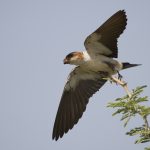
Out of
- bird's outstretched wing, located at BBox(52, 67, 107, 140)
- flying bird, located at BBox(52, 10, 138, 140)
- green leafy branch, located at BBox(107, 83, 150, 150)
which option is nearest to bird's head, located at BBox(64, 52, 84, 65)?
flying bird, located at BBox(52, 10, 138, 140)

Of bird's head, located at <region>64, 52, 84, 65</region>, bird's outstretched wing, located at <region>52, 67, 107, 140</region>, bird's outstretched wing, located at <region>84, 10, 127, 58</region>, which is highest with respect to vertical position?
bird's outstretched wing, located at <region>84, 10, 127, 58</region>

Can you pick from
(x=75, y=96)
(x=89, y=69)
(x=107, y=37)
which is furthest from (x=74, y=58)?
(x=75, y=96)

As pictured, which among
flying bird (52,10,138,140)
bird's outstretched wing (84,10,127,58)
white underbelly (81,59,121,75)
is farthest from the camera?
white underbelly (81,59,121,75)

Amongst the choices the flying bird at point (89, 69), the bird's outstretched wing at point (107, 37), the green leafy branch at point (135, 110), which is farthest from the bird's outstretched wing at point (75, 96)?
the green leafy branch at point (135, 110)

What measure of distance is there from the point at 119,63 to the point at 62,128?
199 centimetres

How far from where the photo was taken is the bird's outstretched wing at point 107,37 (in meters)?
7.28

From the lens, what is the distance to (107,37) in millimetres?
7777

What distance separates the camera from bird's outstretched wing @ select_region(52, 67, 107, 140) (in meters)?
8.62

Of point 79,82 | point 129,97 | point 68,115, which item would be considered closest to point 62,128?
point 68,115

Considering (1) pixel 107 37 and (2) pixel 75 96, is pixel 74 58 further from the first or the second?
(2) pixel 75 96

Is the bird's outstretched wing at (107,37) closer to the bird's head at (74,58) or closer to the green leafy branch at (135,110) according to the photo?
the bird's head at (74,58)

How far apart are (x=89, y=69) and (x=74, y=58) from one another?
522 mm

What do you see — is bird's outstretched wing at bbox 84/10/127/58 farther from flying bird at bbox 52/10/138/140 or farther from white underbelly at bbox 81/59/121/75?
white underbelly at bbox 81/59/121/75

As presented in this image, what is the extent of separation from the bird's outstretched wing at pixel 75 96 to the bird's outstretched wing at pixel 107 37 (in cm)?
57
